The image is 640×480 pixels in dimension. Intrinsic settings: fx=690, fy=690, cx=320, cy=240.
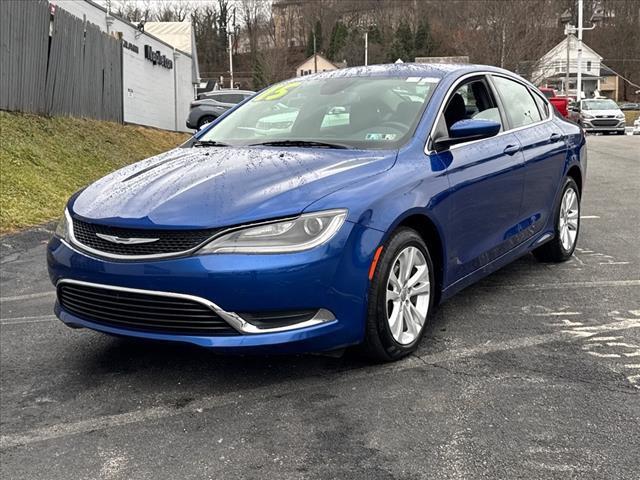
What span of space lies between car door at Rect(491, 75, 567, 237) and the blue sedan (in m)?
0.09

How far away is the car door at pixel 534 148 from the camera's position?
478 cm

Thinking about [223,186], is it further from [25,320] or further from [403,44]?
[403,44]

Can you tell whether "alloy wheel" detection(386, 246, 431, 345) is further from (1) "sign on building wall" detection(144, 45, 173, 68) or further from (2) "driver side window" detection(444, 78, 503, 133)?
(1) "sign on building wall" detection(144, 45, 173, 68)

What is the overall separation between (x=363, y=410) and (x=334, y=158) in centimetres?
132

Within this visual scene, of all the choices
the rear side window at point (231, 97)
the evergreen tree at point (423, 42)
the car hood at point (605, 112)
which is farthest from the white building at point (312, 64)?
the rear side window at point (231, 97)

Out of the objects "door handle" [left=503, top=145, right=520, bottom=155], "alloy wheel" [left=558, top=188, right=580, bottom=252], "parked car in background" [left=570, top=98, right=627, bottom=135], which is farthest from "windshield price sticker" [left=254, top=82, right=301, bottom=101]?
"parked car in background" [left=570, top=98, right=627, bottom=135]

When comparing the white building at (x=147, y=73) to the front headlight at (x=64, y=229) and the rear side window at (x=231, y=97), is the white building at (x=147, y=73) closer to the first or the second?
the rear side window at (x=231, y=97)

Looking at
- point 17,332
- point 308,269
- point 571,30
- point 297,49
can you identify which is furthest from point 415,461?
point 297,49

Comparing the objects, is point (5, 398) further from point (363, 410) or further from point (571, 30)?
point (571, 30)

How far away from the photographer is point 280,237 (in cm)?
303

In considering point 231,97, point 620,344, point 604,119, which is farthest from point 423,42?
point 620,344

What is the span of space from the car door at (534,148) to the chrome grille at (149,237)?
8.40ft

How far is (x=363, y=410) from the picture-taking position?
3.02 m

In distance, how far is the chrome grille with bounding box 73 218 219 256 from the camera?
3008 millimetres
